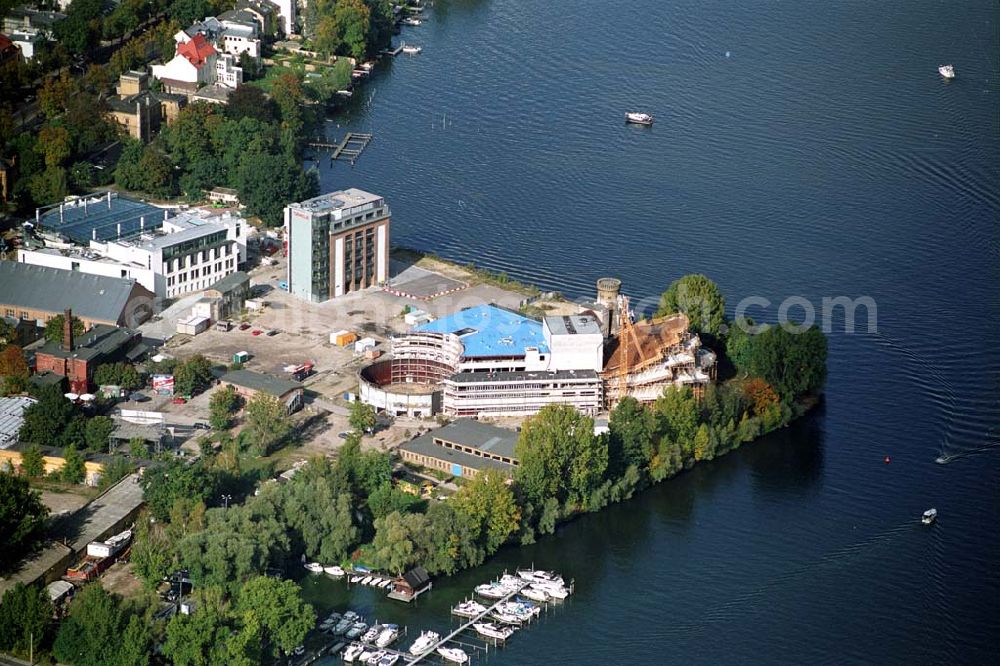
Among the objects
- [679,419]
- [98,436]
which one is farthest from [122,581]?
[679,419]

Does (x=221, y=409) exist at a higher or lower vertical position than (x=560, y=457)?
higher

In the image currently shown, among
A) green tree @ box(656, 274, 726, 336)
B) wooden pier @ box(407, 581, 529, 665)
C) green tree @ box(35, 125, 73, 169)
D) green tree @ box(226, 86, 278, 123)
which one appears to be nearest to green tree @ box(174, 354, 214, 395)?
wooden pier @ box(407, 581, 529, 665)

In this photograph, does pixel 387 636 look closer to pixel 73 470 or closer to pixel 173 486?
pixel 173 486

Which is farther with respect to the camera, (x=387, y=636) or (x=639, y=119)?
(x=639, y=119)

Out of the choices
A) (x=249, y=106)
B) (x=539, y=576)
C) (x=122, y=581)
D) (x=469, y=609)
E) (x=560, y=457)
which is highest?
(x=249, y=106)

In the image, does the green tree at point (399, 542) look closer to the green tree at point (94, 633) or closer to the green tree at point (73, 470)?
the green tree at point (94, 633)

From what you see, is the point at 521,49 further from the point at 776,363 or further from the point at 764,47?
the point at 776,363

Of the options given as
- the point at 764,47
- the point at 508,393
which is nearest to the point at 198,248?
A: the point at 508,393

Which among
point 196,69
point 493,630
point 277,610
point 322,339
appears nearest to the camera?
point 277,610
